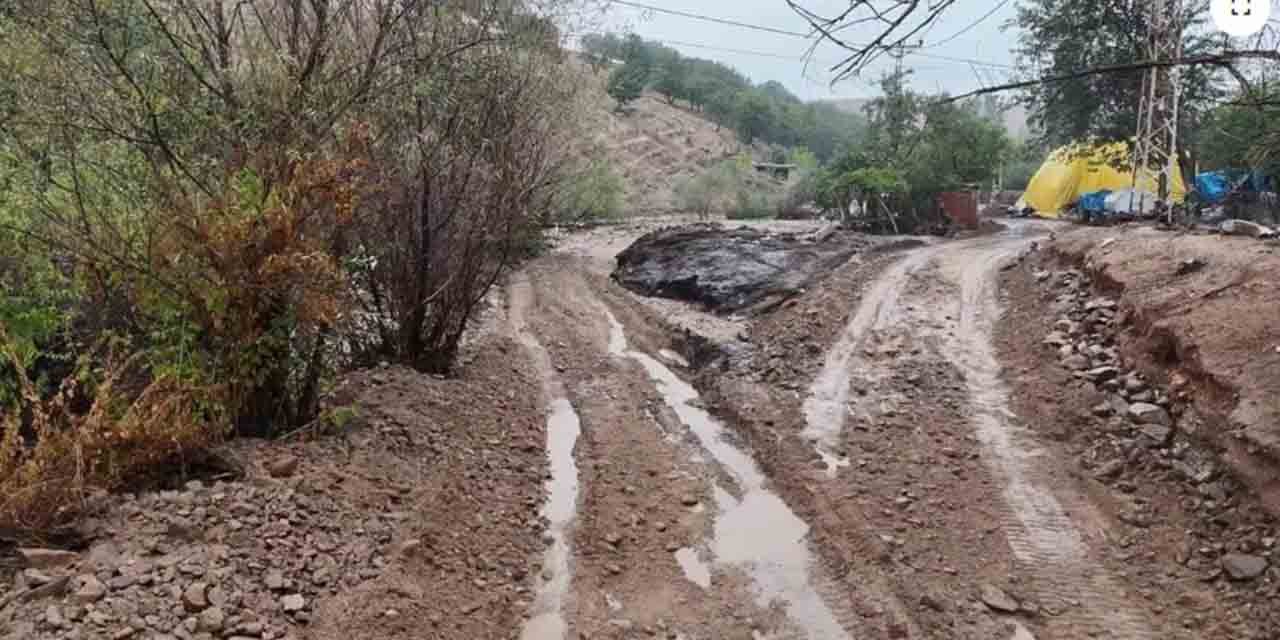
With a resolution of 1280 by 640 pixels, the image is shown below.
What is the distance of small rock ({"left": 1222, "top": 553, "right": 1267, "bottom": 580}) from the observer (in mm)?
4059

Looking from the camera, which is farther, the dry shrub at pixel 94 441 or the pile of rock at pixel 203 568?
the dry shrub at pixel 94 441

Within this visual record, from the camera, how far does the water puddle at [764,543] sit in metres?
4.06

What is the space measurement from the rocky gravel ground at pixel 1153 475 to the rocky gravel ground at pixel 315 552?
131 inches

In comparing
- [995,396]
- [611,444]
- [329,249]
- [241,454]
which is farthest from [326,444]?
[995,396]

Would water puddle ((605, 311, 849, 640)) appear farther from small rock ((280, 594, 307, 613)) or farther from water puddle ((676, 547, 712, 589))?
small rock ((280, 594, 307, 613))

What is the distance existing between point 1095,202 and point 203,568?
2311 centimetres

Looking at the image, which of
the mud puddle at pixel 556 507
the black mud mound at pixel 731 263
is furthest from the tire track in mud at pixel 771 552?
the black mud mound at pixel 731 263

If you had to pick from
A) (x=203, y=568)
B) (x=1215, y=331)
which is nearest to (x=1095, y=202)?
(x=1215, y=331)

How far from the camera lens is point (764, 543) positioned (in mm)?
4879

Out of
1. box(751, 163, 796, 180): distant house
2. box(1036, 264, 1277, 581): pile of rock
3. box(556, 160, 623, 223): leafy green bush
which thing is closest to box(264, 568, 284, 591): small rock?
box(1036, 264, 1277, 581): pile of rock

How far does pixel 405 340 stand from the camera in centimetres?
734

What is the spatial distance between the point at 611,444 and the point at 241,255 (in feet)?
10.7

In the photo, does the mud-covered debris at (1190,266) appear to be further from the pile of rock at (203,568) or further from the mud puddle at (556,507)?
the pile of rock at (203,568)

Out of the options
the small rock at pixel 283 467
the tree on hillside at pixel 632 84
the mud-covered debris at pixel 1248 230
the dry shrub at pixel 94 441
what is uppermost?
Answer: the tree on hillside at pixel 632 84
